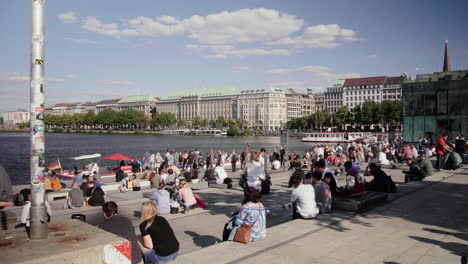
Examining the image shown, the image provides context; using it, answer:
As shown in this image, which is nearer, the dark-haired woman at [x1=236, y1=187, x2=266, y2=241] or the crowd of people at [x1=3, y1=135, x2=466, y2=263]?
the crowd of people at [x1=3, y1=135, x2=466, y2=263]

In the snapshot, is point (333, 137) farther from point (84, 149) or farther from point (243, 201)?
point (243, 201)

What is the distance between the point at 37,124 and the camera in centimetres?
452

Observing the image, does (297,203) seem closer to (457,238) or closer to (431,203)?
(457,238)

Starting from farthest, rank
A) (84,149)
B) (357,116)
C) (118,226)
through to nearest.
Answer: (357,116) < (84,149) < (118,226)

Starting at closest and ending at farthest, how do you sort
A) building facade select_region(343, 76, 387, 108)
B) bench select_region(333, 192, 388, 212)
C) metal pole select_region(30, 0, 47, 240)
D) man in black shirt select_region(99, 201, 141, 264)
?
metal pole select_region(30, 0, 47, 240) → man in black shirt select_region(99, 201, 141, 264) → bench select_region(333, 192, 388, 212) → building facade select_region(343, 76, 387, 108)

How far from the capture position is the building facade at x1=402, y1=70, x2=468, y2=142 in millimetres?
37750

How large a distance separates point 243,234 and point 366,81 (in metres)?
180

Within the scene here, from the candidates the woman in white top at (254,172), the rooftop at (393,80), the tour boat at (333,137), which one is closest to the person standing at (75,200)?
the woman in white top at (254,172)

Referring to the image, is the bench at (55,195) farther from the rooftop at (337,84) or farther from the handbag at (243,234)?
the rooftop at (337,84)

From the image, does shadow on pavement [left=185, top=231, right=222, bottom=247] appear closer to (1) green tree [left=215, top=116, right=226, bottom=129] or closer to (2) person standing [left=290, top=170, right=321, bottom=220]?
(2) person standing [left=290, top=170, right=321, bottom=220]

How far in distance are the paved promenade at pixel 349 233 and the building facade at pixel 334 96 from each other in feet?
588

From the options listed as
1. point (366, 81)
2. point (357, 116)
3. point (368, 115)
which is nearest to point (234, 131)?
point (357, 116)

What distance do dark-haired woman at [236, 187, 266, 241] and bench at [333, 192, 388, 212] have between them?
3.65 metres

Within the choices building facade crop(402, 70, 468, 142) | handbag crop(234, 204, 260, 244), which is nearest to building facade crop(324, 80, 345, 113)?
building facade crop(402, 70, 468, 142)
